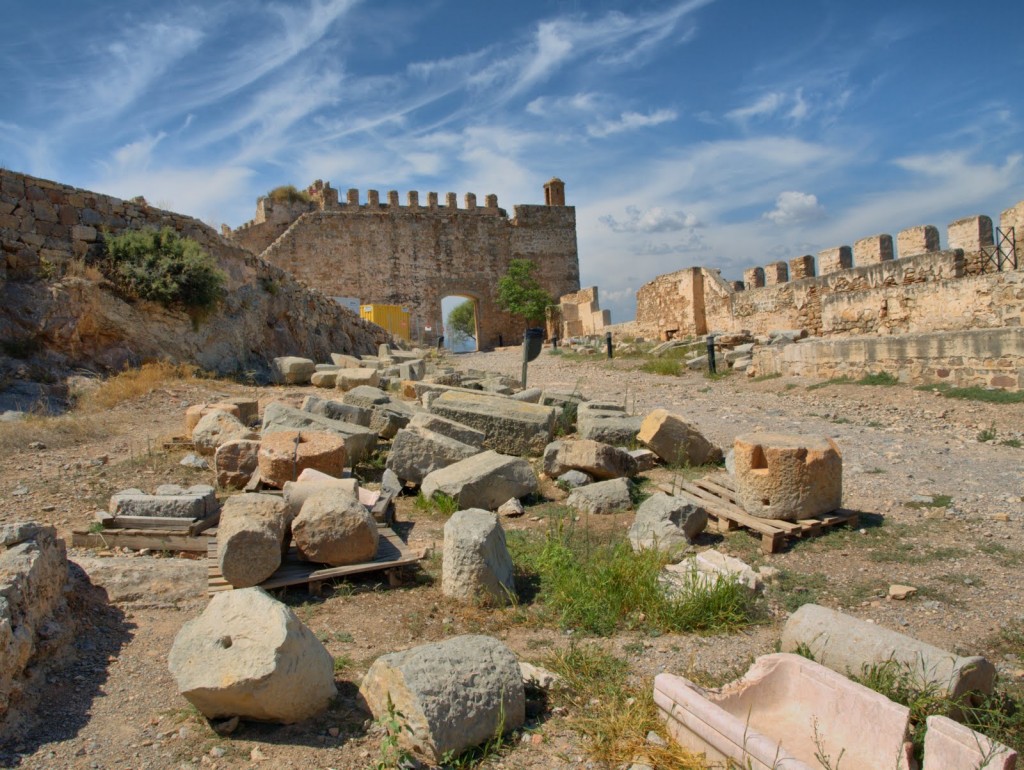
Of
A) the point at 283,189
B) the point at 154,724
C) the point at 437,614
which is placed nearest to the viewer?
the point at 154,724

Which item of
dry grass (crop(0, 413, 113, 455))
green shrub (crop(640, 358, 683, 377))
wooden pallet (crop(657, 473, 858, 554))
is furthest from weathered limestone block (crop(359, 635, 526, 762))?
green shrub (crop(640, 358, 683, 377))

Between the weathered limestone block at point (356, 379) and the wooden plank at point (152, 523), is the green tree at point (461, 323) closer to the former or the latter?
the weathered limestone block at point (356, 379)

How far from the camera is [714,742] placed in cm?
264

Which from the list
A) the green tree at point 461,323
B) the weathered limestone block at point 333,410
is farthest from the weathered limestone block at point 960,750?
the green tree at point 461,323

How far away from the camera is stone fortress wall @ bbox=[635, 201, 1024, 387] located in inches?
383

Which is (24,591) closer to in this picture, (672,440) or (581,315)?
(672,440)

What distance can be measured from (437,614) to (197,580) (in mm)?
1571

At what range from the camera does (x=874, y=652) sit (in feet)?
10.3

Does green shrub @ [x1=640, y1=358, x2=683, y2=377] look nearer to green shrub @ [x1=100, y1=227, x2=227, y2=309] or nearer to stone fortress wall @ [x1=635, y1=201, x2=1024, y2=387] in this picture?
stone fortress wall @ [x1=635, y1=201, x2=1024, y2=387]

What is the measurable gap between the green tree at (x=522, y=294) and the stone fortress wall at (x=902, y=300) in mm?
12949

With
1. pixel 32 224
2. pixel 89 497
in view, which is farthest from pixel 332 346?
pixel 89 497

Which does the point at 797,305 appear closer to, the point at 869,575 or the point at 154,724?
the point at 869,575

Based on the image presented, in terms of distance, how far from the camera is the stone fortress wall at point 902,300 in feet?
31.9

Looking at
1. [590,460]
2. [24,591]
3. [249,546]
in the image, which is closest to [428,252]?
[590,460]
